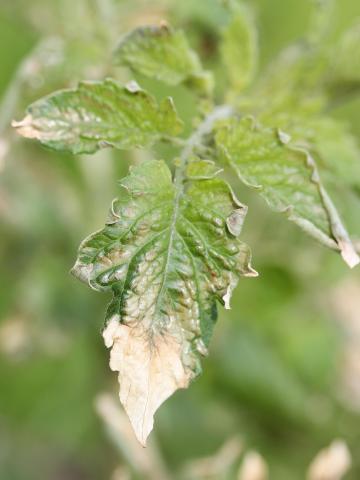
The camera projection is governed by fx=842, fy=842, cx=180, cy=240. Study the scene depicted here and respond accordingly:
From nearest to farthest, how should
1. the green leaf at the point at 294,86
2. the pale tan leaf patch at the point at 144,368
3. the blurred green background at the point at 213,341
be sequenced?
the pale tan leaf patch at the point at 144,368, the green leaf at the point at 294,86, the blurred green background at the point at 213,341

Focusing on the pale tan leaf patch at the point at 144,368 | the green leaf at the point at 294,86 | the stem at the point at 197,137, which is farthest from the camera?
the green leaf at the point at 294,86

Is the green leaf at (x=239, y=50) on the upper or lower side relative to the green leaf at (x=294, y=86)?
upper

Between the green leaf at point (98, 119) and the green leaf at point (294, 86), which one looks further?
the green leaf at point (294, 86)

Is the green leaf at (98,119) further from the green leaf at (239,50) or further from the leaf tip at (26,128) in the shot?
the green leaf at (239,50)

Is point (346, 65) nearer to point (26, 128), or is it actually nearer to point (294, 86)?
point (294, 86)

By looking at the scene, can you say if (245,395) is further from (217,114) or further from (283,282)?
(217,114)

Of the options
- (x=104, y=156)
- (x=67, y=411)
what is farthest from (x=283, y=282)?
(x=67, y=411)

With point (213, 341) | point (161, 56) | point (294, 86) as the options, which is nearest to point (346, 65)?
point (294, 86)

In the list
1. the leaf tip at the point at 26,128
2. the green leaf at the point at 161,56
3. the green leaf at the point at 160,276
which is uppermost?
the leaf tip at the point at 26,128

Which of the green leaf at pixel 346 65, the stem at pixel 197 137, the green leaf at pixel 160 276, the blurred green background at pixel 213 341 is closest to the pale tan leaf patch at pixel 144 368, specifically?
the green leaf at pixel 160 276
